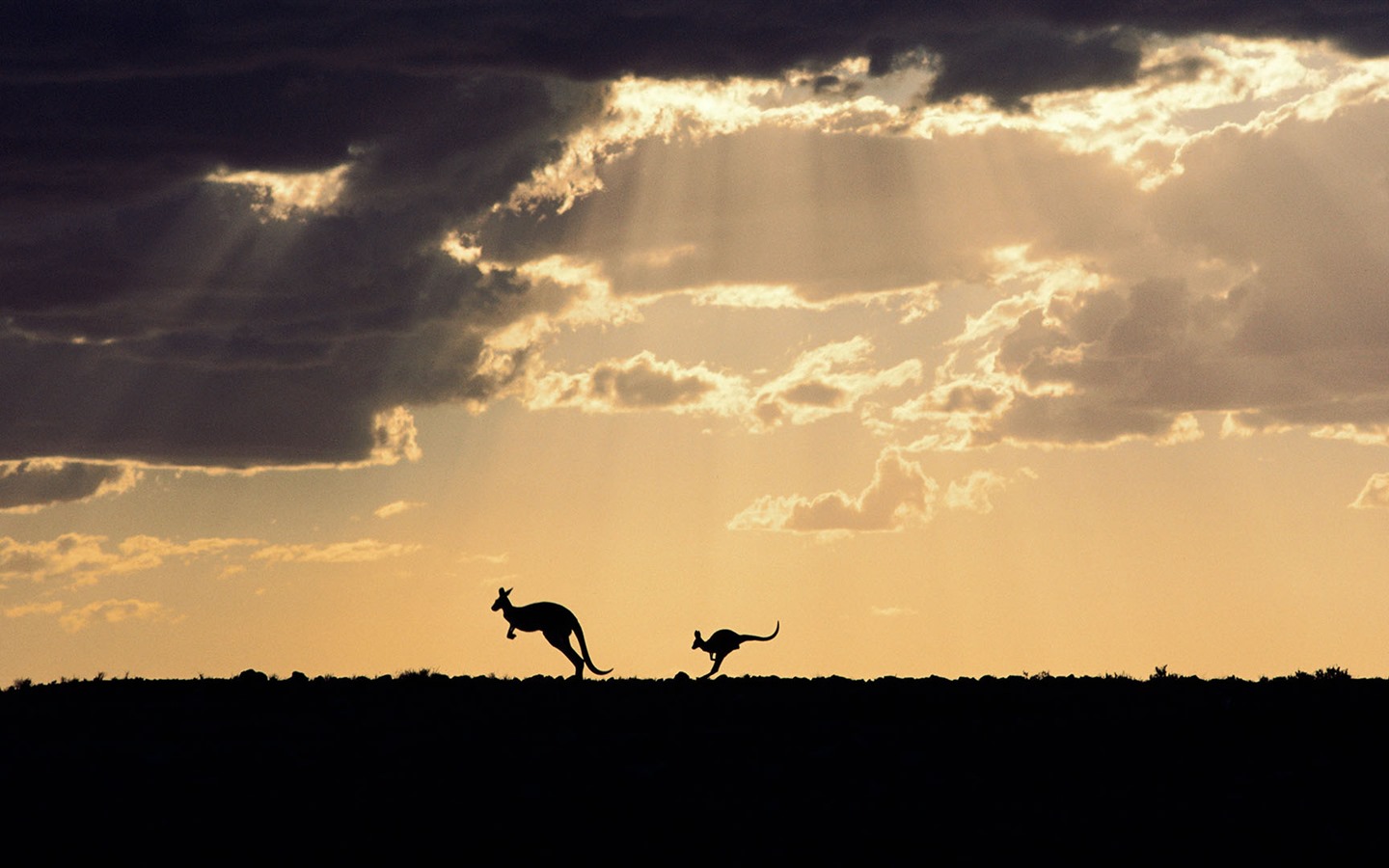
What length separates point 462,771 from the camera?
2373 cm

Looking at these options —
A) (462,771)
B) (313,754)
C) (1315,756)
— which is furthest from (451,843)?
(1315,756)

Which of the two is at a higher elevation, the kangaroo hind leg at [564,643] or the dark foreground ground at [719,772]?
the kangaroo hind leg at [564,643]

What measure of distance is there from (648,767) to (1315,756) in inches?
411

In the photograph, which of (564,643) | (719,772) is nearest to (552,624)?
(564,643)

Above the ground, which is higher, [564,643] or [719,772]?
[564,643]

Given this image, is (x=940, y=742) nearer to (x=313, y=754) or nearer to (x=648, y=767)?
(x=648, y=767)

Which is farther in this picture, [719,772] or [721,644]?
[721,644]

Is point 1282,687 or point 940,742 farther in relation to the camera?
point 1282,687

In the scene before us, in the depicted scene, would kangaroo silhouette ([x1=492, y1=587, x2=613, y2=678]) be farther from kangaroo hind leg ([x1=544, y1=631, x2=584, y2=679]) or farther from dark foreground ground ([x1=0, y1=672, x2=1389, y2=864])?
dark foreground ground ([x1=0, y1=672, x2=1389, y2=864])

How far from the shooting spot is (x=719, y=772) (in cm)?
2338

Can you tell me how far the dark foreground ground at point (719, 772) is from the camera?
20.5 meters

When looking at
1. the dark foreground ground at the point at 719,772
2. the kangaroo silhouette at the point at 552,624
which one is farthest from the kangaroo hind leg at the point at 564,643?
the dark foreground ground at the point at 719,772

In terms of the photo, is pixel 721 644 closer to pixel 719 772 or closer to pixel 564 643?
pixel 564 643

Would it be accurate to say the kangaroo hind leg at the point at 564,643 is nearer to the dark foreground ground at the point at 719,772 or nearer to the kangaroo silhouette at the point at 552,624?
the kangaroo silhouette at the point at 552,624
